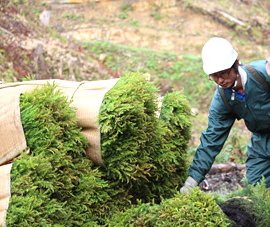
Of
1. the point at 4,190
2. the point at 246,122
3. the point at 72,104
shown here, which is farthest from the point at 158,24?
the point at 4,190

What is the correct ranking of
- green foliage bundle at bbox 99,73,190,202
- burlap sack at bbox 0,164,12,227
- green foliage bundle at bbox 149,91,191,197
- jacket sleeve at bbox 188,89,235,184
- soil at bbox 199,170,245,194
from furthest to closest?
1. soil at bbox 199,170,245,194
2. jacket sleeve at bbox 188,89,235,184
3. green foliage bundle at bbox 149,91,191,197
4. green foliage bundle at bbox 99,73,190,202
5. burlap sack at bbox 0,164,12,227

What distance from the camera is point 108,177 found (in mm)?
2469

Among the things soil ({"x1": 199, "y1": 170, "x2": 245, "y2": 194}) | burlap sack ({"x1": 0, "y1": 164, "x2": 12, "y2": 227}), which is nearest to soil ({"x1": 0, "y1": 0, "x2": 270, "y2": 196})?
soil ({"x1": 199, "y1": 170, "x2": 245, "y2": 194})

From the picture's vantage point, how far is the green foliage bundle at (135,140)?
2299 mm

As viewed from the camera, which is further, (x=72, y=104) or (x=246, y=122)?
(x=246, y=122)

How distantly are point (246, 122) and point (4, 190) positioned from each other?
2.34 m

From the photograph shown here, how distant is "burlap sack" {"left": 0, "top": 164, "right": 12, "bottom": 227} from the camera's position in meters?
1.74

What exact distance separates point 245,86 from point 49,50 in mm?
6002

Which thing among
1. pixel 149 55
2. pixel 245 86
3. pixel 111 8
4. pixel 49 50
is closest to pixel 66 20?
pixel 111 8

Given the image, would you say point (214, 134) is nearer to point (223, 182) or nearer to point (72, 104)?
point (72, 104)

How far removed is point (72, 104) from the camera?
94.3 inches

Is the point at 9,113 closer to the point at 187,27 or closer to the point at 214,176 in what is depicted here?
the point at 214,176

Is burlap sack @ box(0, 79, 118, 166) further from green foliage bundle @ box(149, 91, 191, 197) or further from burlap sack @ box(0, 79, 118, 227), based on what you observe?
green foliage bundle @ box(149, 91, 191, 197)

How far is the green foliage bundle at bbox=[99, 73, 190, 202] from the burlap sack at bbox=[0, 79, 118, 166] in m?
0.06
